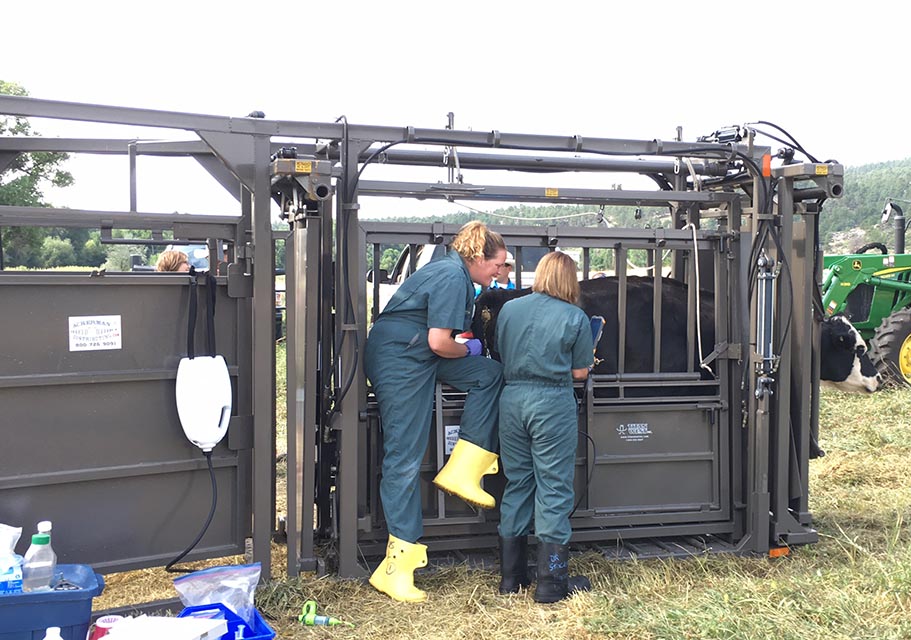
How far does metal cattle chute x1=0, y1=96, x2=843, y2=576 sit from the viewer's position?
4.88m

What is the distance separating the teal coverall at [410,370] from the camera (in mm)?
5000

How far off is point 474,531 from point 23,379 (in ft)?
8.79

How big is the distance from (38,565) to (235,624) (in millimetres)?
853

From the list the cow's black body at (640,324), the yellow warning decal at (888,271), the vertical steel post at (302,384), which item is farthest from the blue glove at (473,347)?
the yellow warning decal at (888,271)

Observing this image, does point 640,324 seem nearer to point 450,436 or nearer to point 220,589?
point 450,436

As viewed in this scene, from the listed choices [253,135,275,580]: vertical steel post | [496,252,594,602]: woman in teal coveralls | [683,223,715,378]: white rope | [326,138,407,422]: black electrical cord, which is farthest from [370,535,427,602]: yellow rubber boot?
[683,223,715,378]: white rope

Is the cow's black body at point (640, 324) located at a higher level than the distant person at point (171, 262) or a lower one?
lower

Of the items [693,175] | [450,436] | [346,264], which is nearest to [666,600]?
[450,436]

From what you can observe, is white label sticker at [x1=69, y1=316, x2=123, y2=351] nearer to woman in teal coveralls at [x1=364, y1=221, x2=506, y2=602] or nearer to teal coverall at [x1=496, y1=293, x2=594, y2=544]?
woman in teal coveralls at [x1=364, y1=221, x2=506, y2=602]

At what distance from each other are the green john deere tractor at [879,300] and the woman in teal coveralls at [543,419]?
8163 mm

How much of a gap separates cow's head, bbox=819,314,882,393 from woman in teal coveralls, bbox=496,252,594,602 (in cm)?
514

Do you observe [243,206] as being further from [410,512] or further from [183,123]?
[410,512]

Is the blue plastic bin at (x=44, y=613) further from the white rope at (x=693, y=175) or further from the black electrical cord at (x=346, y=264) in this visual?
the white rope at (x=693, y=175)

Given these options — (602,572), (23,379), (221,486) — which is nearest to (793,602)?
(602,572)
